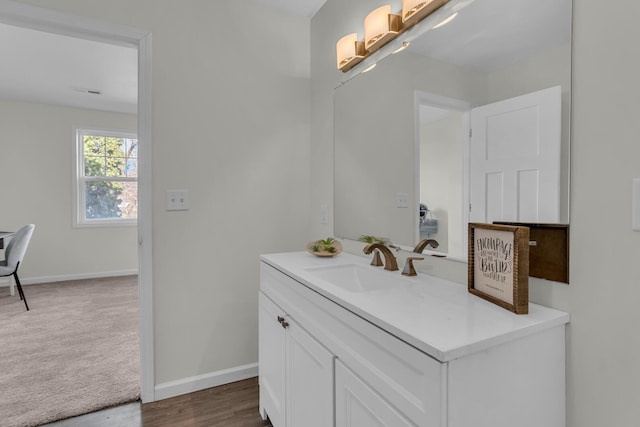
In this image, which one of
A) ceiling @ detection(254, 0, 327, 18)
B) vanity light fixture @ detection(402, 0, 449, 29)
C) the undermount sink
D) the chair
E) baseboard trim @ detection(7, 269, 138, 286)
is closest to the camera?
vanity light fixture @ detection(402, 0, 449, 29)

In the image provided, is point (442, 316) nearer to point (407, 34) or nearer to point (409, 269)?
point (409, 269)

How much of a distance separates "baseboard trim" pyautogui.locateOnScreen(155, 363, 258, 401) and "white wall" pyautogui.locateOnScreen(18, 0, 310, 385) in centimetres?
3

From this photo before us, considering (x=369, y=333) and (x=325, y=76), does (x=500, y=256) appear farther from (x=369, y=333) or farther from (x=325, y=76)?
(x=325, y=76)

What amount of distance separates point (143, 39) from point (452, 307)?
201 centimetres

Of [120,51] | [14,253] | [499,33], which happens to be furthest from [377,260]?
[14,253]

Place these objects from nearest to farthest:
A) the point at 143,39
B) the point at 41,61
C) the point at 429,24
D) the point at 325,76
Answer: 1. the point at 429,24
2. the point at 143,39
3. the point at 325,76
4. the point at 41,61

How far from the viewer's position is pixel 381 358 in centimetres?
84

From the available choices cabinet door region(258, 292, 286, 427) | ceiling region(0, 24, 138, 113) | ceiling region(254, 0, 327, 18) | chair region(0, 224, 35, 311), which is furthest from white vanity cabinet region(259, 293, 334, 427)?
chair region(0, 224, 35, 311)

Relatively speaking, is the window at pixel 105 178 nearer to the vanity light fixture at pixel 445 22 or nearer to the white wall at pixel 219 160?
the white wall at pixel 219 160

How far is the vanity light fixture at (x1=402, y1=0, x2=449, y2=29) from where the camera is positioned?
130cm

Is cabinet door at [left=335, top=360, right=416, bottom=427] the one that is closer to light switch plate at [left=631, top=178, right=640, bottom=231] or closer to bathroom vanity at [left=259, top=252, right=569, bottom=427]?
bathroom vanity at [left=259, top=252, right=569, bottom=427]

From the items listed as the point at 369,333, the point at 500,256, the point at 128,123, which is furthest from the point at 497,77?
the point at 128,123

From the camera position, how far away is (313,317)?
119 cm

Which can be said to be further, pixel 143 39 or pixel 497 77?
A: pixel 143 39
